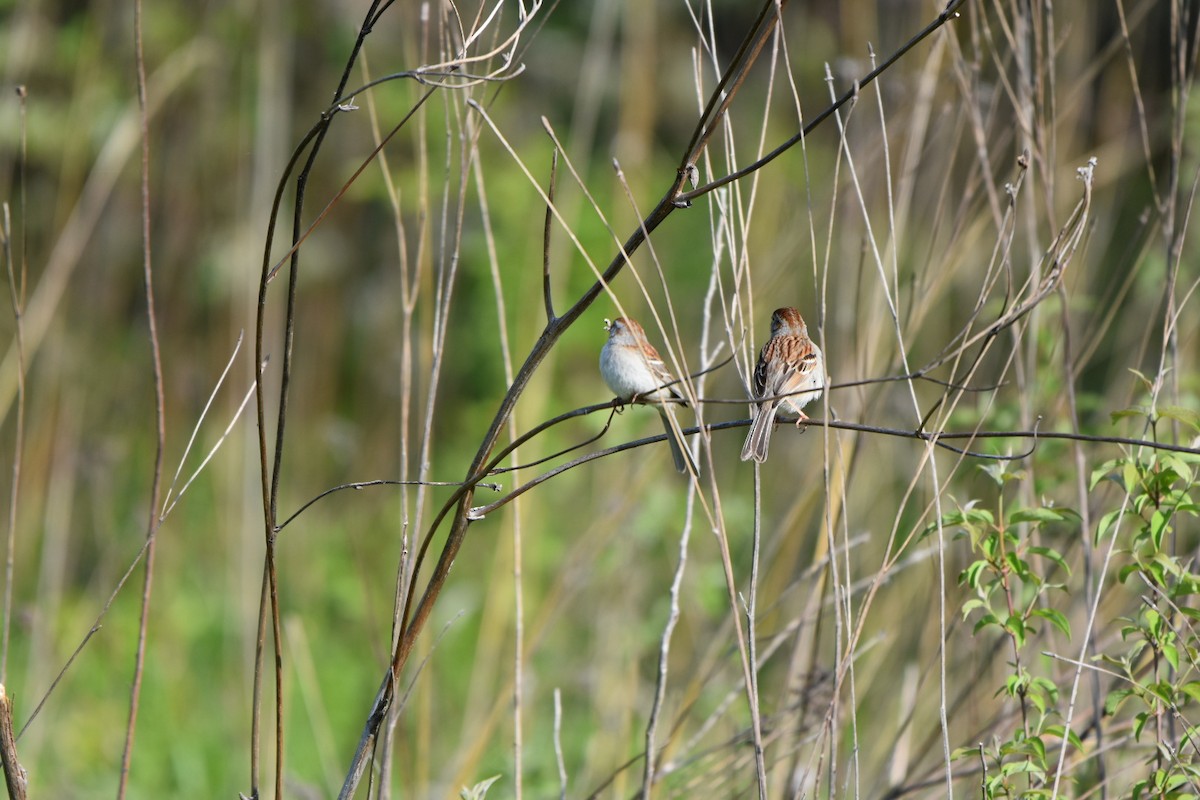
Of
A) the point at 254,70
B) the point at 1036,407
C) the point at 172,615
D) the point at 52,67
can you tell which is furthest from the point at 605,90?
the point at 1036,407

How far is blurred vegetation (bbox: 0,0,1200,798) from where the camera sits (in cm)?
237

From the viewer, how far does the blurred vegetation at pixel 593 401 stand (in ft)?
7.78

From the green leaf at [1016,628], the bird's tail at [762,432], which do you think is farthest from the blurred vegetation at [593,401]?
the bird's tail at [762,432]

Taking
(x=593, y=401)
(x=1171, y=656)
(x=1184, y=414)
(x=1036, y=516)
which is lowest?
(x=593, y=401)

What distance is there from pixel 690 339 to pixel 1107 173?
157 cm

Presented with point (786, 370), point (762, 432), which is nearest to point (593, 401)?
point (786, 370)

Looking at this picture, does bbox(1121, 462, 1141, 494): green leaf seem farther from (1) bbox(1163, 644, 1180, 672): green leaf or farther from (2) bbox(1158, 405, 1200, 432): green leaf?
(1) bbox(1163, 644, 1180, 672): green leaf

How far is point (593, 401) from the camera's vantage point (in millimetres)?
5340

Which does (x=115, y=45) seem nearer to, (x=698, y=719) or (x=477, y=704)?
(x=477, y=704)

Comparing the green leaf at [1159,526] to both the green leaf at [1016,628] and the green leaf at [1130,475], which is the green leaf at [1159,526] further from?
the green leaf at [1016,628]

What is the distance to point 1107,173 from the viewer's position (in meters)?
3.80

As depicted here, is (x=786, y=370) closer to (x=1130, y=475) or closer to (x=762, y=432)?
(x=762, y=432)

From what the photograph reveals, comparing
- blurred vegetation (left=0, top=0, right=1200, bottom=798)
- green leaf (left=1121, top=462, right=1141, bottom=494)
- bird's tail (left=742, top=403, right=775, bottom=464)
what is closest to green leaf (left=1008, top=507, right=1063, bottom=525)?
blurred vegetation (left=0, top=0, right=1200, bottom=798)

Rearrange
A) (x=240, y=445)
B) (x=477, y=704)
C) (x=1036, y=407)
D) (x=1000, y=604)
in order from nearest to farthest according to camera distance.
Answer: (x=1036, y=407), (x=477, y=704), (x=1000, y=604), (x=240, y=445)
